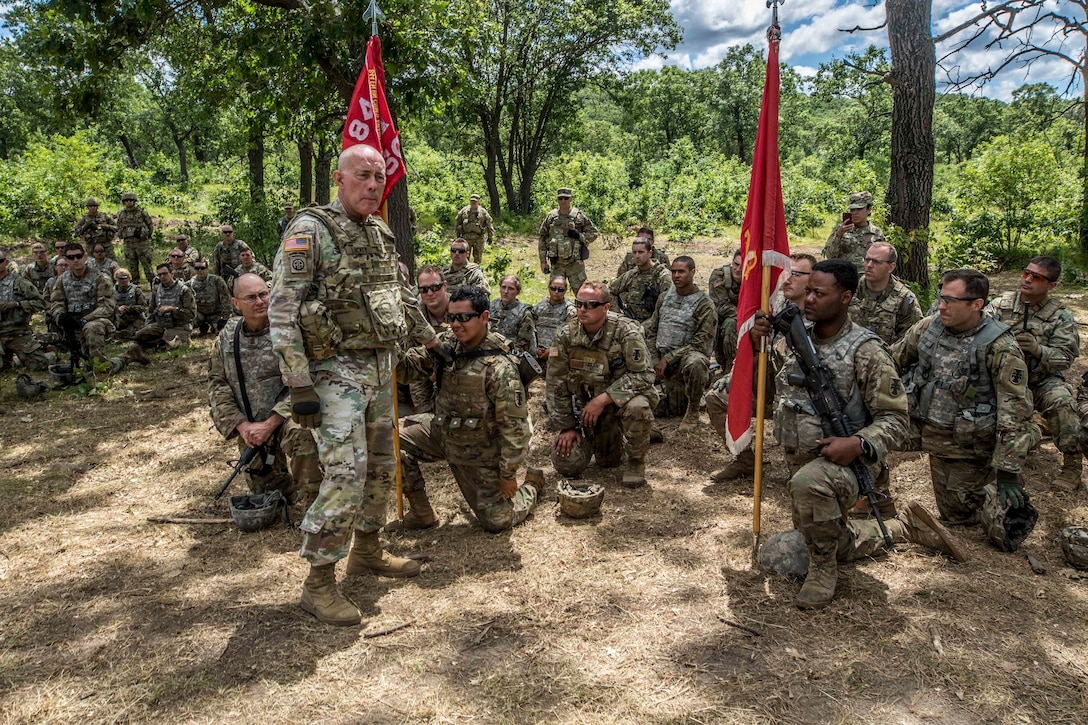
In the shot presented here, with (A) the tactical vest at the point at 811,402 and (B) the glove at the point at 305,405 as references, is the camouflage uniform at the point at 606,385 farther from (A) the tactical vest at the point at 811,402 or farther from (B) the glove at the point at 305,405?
(B) the glove at the point at 305,405

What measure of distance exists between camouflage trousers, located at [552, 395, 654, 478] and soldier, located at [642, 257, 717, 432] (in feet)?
4.63

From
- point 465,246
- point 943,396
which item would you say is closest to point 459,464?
point 943,396

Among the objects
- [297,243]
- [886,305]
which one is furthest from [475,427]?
[886,305]

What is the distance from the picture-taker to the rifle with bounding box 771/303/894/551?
4.11 m

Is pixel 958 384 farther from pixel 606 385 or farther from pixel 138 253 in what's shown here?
pixel 138 253

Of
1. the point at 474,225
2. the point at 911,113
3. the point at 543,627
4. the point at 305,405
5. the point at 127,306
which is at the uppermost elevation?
the point at 911,113

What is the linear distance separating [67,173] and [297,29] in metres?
15.7

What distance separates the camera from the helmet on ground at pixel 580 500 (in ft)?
17.9

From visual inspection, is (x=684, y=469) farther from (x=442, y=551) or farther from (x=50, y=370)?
(x=50, y=370)

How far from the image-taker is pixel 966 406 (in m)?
5.07

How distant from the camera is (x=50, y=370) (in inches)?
388

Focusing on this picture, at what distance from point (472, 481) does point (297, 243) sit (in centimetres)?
225

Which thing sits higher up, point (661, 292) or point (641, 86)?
point (641, 86)

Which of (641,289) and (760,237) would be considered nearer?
(760,237)
